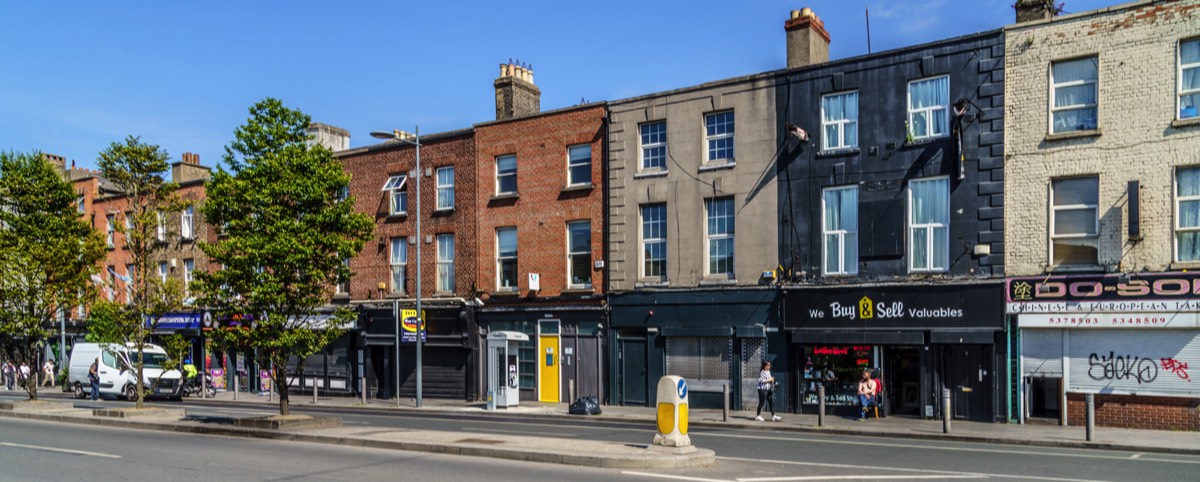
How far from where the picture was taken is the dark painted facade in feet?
78.5

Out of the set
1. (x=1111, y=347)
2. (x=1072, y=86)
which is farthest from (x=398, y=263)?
(x=1111, y=347)

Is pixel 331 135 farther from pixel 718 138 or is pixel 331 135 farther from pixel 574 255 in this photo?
pixel 718 138

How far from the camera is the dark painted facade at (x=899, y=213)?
23922mm

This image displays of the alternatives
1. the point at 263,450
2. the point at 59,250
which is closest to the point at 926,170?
the point at 263,450

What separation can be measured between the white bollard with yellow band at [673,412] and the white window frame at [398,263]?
21.7m

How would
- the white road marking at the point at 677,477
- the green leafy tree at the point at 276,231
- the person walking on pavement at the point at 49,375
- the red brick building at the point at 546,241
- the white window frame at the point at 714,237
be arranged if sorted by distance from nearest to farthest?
the white road marking at the point at 677,477
the green leafy tree at the point at 276,231
the white window frame at the point at 714,237
the red brick building at the point at 546,241
the person walking on pavement at the point at 49,375

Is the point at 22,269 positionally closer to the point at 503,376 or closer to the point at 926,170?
the point at 503,376

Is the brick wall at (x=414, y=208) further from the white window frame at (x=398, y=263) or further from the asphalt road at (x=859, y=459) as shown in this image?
the asphalt road at (x=859, y=459)

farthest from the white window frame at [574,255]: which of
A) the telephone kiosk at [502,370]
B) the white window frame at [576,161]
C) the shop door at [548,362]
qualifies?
the telephone kiosk at [502,370]

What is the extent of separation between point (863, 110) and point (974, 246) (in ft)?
15.5

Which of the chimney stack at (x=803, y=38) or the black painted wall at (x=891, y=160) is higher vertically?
the chimney stack at (x=803, y=38)

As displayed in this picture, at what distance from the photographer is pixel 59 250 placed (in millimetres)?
28484

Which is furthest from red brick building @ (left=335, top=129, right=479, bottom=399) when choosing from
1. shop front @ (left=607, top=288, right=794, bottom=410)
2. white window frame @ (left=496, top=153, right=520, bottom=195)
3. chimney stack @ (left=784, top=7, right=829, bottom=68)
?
chimney stack @ (left=784, top=7, right=829, bottom=68)

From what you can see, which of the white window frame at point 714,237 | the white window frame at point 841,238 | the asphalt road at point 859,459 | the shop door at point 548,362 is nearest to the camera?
the asphalt road at point 859,459
